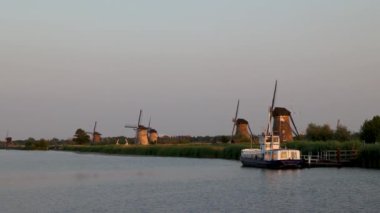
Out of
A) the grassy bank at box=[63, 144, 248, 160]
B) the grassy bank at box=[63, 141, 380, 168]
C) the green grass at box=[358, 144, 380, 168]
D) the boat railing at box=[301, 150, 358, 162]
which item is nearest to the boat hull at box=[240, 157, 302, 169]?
the boat railing at box=[301, 150, 358, 162]

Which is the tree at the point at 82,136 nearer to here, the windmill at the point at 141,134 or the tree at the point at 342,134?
the windmill at the point at 141,134

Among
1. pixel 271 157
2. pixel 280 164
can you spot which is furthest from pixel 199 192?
pixel 271 157

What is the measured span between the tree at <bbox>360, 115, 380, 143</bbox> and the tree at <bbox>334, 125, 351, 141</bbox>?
3375 mm

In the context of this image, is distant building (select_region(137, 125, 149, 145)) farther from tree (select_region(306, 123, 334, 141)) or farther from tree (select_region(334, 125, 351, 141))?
tree (select_region(334, 125, 351, 141))

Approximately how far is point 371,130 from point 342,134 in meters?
5.50

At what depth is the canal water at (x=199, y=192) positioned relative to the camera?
26.2 m

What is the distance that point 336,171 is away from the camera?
4509 cm

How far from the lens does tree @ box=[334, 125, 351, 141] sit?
66.6 meters

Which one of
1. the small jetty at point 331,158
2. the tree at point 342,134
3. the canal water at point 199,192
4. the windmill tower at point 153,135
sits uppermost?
the windmill tower at point 153,135

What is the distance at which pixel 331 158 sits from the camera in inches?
2031

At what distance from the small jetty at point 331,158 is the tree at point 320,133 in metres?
16.3

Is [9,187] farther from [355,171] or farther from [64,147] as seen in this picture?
[64,147]

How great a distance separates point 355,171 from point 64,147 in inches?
3930

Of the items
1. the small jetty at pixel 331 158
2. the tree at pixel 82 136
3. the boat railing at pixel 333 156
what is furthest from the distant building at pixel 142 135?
the small jetty at pixel 331 158
